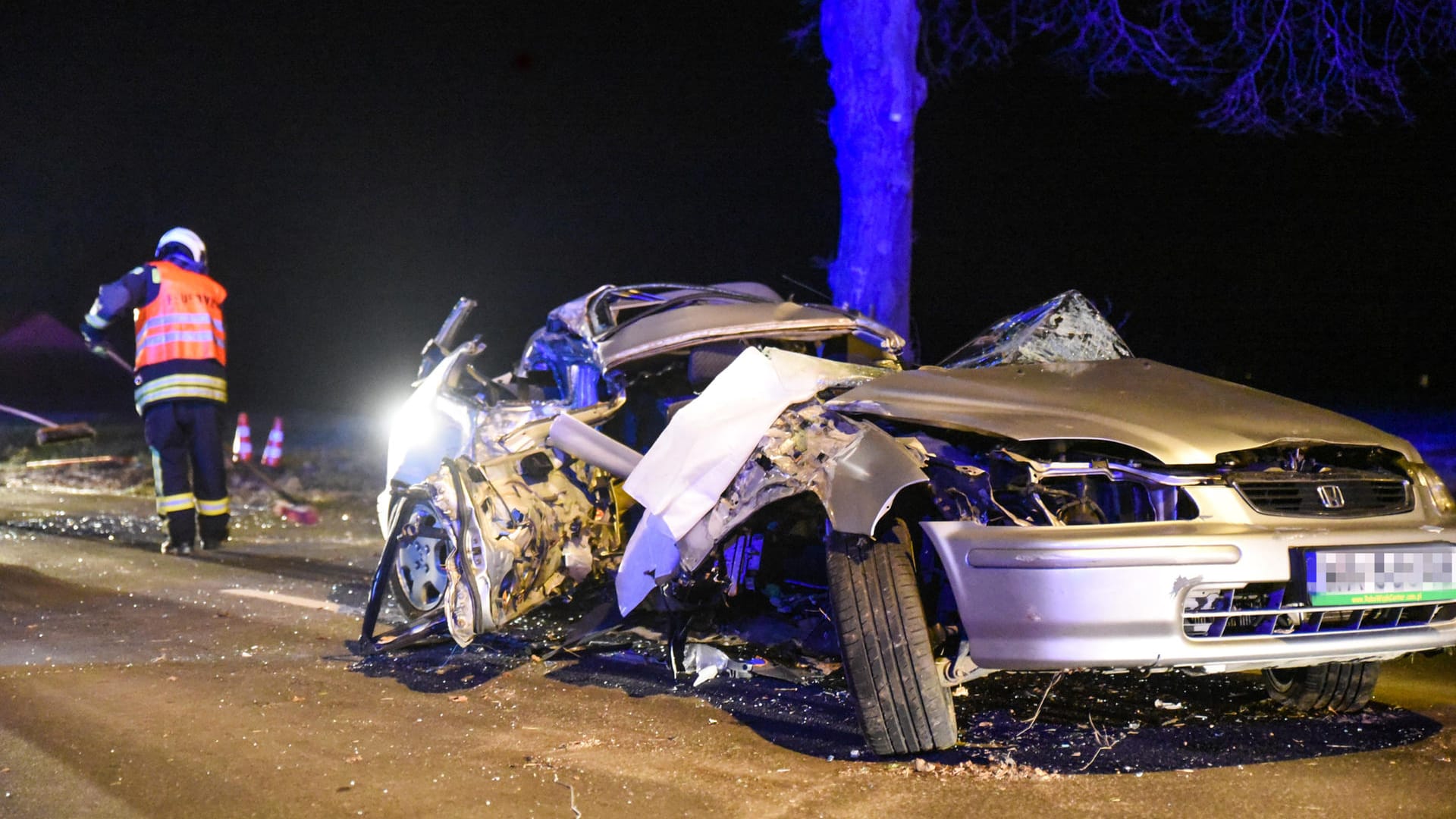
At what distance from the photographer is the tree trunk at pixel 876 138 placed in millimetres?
7828

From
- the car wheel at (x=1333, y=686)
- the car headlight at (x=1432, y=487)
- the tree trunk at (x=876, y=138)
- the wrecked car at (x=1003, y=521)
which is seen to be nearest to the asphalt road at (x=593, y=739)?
the car wheel at (x=1333, y=686)

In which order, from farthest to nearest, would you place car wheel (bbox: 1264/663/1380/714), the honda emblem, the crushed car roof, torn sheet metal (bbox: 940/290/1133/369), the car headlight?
the crushed car roof < torn sheet metal (bbox: 940/290/1133/369) < car wheel (bbox: 1264/663/1380/714) < the car headlight < the honda emblem

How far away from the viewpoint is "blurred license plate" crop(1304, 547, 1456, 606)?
2.94 meters

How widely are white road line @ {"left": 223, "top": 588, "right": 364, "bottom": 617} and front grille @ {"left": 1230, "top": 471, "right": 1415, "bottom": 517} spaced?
4166mm

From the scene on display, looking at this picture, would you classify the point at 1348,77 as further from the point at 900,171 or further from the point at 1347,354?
the point at 1347,354

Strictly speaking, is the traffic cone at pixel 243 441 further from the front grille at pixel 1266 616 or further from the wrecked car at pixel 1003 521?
the front grille at pixel 1266 616

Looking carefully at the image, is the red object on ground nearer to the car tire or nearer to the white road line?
the white road line

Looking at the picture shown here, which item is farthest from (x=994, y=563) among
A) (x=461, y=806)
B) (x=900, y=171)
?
(x=900, y=171)

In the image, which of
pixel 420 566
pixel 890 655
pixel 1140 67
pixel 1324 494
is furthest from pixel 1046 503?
pixel 1140 67

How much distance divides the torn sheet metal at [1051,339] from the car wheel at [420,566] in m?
2.30

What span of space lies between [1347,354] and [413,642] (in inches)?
631

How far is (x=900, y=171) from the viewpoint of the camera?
7902 mm

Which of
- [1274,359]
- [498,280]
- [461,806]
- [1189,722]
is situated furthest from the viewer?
[498,280]

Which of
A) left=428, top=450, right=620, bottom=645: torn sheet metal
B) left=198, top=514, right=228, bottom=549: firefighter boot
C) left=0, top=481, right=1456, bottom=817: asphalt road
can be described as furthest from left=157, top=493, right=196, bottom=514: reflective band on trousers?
left=428, top=450, right=620, bottom=645: torn sheet metal
